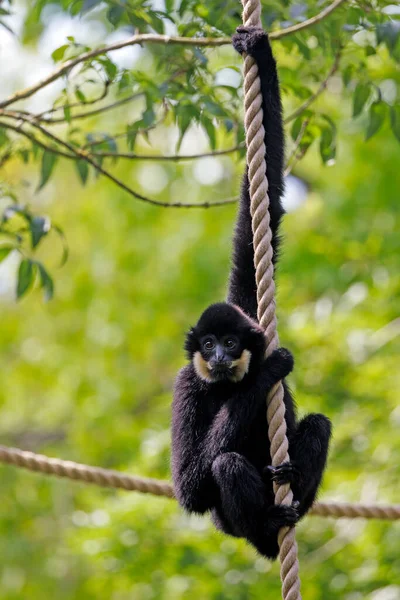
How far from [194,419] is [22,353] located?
37.2 ft

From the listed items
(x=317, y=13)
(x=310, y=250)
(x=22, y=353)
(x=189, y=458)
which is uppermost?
(x=317, y=13)

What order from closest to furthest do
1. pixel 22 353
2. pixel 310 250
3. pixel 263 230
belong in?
pixel 263 230
pixel 310 250
pixel 22 353

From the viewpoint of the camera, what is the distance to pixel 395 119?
4.67m

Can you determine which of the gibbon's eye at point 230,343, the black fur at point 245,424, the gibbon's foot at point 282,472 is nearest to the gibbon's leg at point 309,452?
the black fur at point 245,424

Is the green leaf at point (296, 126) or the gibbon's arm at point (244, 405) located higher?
the green leaf at point (296, 126)

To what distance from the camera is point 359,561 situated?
783 centimetres

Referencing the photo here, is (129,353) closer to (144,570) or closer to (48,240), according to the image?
(48,240)

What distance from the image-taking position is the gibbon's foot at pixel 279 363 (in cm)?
376

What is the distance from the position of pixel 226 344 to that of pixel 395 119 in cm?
166

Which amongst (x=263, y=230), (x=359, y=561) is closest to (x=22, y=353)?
(x=359, y=561)

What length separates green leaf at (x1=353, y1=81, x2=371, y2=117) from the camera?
4.67 m

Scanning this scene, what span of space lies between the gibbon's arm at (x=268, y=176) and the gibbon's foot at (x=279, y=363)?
0.74 metres

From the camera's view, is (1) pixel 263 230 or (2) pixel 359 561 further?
(2) pixel 359 561

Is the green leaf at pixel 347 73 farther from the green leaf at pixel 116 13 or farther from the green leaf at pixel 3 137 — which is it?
the green leaf at pixel 3 137
